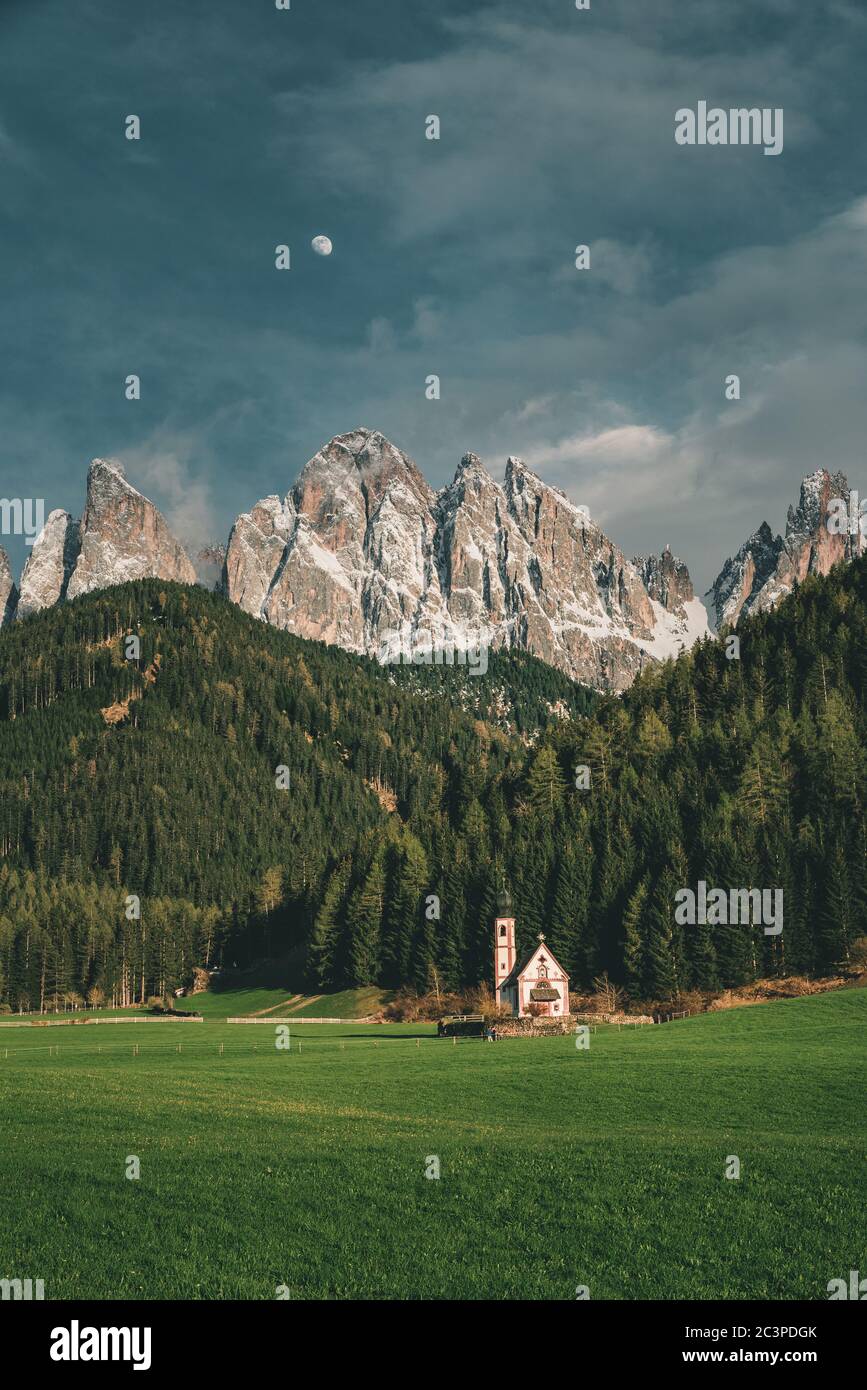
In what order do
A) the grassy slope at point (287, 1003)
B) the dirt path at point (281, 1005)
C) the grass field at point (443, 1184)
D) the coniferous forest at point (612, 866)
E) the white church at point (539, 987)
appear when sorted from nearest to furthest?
the grass field at point (443, 1184)
the white church at point (539, 987)
the coniferous forest at point (612, 866)
the grassy slope at point (287, 1003)
the dirt path at point (281, 1005)

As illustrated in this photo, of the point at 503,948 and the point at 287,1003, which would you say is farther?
the point at 287,1003

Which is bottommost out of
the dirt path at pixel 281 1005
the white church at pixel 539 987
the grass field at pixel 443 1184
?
the dirt path at pixel 281 1005

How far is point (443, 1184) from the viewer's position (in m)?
25.5

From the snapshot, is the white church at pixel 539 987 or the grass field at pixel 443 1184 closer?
the grass field at pixel 443 1184

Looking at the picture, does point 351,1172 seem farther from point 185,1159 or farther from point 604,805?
point 604,805

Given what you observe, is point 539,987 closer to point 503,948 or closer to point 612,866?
point 503,948

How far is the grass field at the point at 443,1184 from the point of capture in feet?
62.6


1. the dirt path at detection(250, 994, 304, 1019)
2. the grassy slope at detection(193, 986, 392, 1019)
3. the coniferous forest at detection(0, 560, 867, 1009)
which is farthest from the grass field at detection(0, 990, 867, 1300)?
the dirt path at detection(250, 994, 304, 1019)

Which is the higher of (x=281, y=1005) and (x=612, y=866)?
(x=612, y=866)

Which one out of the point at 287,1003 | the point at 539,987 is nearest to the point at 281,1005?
the point at 287,1003

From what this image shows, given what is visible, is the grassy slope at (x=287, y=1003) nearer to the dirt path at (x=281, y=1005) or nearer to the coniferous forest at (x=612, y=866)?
the dirt path at (x=281, y=1005)

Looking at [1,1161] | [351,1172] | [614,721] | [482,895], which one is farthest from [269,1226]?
[614,721]

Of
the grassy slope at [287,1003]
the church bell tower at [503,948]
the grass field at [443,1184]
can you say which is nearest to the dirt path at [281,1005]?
the grassy slope at [287,1003]

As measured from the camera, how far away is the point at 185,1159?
28234 mm
